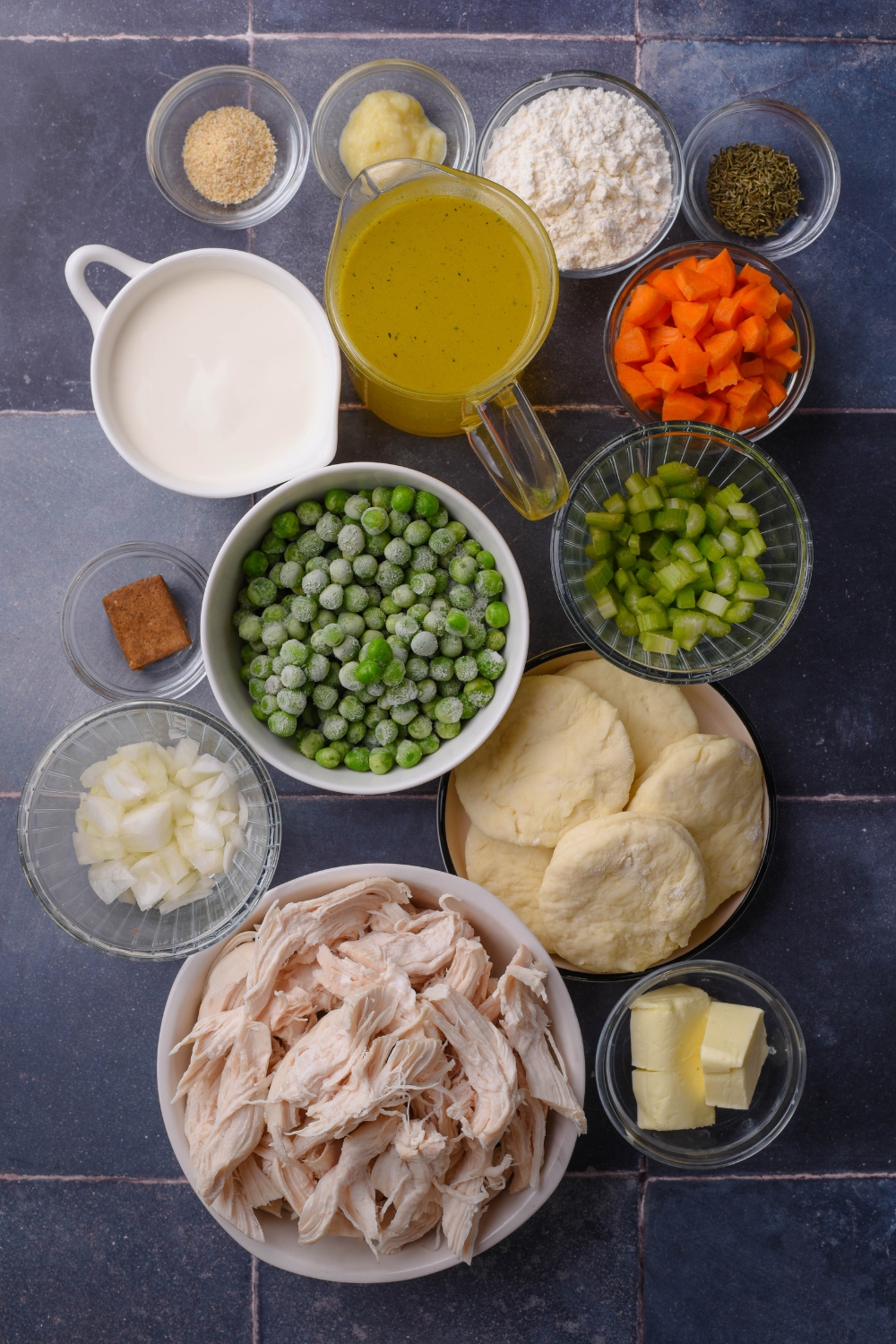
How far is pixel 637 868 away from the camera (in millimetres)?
1919

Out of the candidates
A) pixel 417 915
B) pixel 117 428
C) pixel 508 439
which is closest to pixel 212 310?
pixel 117 428

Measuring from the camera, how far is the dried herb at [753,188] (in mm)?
2166

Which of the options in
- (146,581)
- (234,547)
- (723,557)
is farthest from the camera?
(146,581)

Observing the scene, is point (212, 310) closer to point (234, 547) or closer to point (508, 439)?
point (234, 547)

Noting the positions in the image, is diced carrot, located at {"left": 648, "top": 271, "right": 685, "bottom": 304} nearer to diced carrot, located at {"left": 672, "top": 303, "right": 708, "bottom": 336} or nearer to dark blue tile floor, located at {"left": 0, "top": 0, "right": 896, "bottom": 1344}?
diced carrot, located at {"left": 672, "top": 303, "right": 708, "bottom": 336}

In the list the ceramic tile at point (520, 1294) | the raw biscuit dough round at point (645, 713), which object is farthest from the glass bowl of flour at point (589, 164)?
the ceramic tile at point (520, 1294)

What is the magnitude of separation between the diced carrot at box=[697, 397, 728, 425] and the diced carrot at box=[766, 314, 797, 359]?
0.17 m

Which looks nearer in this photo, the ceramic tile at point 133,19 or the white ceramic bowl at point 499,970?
the white ceramic bowl at point 499,970

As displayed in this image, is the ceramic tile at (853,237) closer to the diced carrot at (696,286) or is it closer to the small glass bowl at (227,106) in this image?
the diced carrot at (696,286)

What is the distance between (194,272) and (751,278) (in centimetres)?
125

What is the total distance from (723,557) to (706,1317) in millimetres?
1868

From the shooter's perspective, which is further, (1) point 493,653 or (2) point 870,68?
(2) point 870,68

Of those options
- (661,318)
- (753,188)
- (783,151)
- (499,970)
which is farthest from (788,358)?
(499,970)

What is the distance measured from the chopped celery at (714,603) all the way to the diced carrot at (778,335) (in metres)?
0.59
